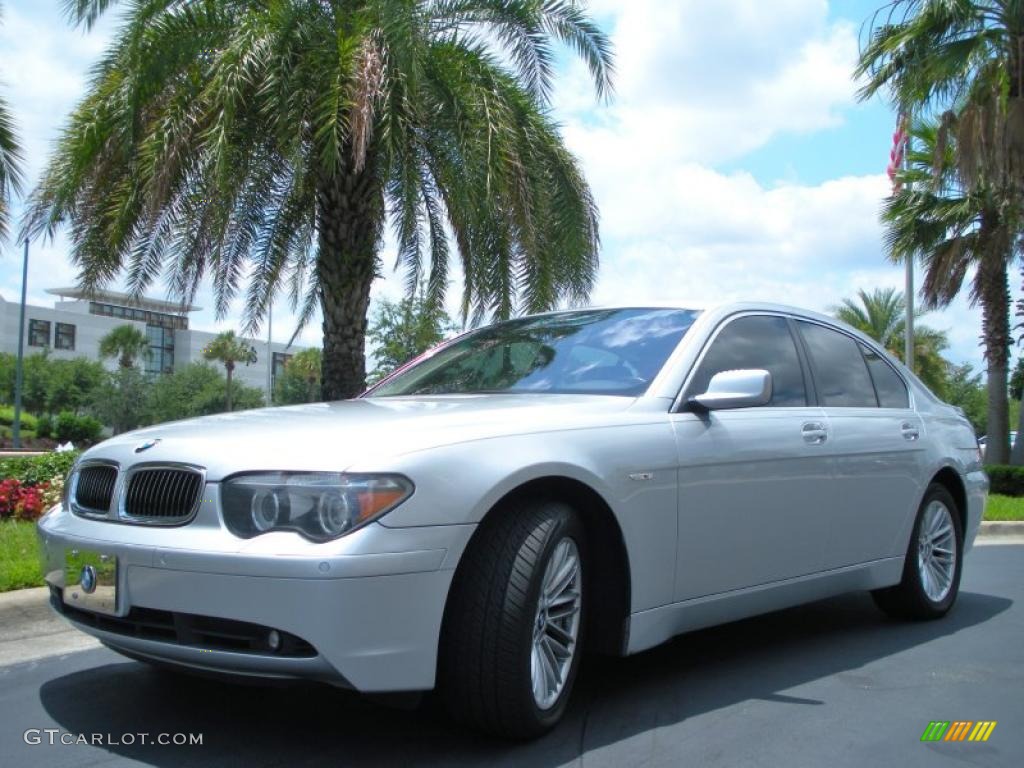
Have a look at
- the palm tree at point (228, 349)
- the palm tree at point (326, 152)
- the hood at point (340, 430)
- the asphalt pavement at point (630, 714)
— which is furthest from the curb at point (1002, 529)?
the palm tree at point (228, 349)

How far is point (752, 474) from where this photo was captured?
171 inches

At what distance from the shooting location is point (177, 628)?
127 inches

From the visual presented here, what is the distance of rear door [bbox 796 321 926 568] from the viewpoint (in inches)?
194

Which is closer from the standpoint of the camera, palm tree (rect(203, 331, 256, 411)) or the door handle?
the door handle

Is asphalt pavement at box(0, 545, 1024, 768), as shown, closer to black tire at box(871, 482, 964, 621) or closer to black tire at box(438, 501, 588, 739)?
black tire at box(438, 501, 588, 739)

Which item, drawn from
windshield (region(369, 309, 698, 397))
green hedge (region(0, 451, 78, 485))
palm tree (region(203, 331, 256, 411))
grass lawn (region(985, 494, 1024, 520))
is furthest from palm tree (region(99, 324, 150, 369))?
windshield (region(369, 309, 698, 397))

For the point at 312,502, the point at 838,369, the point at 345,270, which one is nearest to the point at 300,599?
the point at 312,502

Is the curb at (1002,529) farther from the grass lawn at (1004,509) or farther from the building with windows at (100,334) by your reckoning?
the building with windows at (100,334)

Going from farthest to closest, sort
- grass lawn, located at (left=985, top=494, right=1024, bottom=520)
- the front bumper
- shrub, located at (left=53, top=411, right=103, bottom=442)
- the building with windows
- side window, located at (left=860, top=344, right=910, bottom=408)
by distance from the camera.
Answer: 1. the building with windows
2. shrub, located at (left=53, top=411, right=103, bottom=442)
3. grass lawn, located at (left=985, top=494, right=1024, bottom=520)
4. side window, located at (left=860, top=344, right=910, bottom=408)
5. the front bumper

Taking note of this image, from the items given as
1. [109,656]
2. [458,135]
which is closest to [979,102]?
[458,135]

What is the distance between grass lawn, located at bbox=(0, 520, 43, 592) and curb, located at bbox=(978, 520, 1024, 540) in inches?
359

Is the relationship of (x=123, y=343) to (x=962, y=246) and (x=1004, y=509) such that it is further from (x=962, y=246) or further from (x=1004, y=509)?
(x=1004, y=509)

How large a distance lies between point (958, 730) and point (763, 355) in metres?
1.77

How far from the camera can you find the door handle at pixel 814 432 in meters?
4.71
